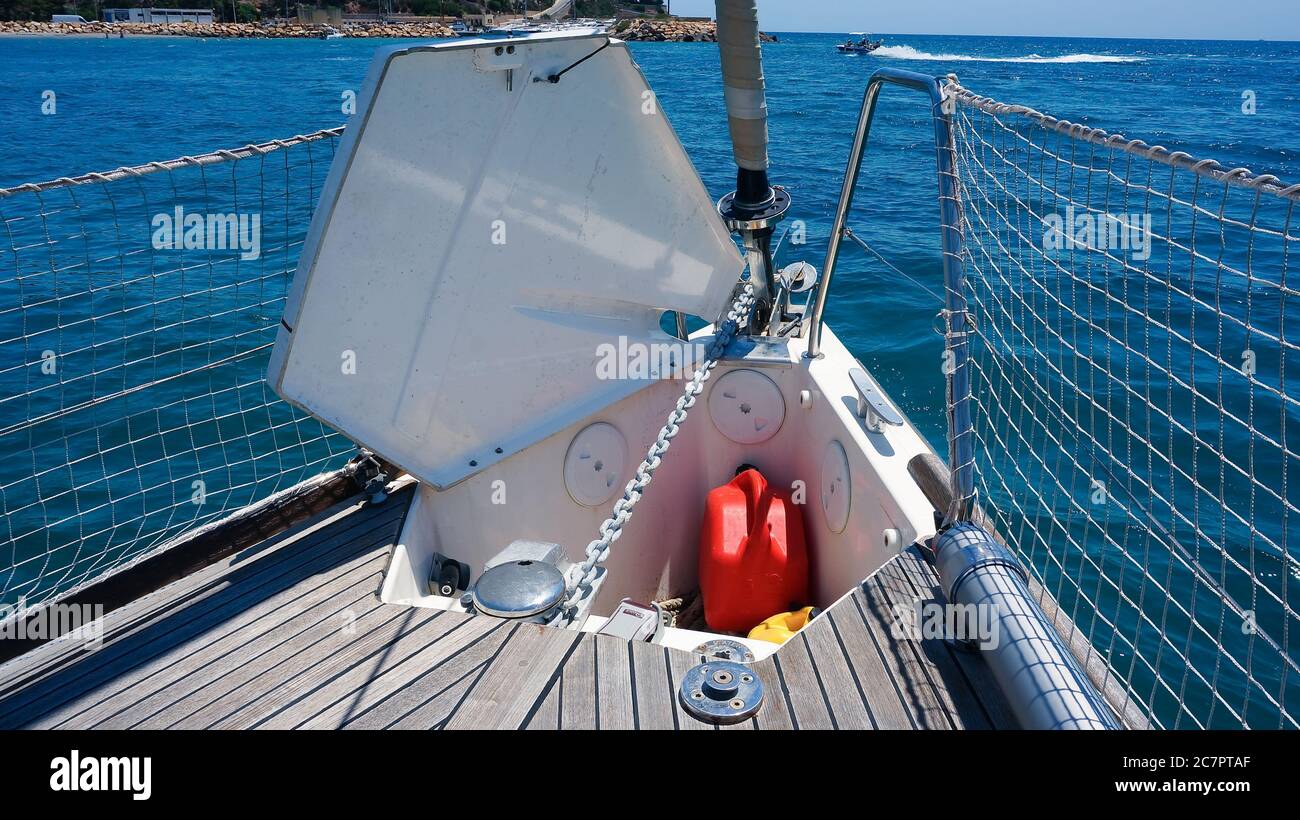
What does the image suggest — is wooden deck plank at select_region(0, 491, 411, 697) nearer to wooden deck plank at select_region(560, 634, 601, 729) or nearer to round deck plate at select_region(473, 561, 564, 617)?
round deck plate at select_region(473, 561, 564, 617)

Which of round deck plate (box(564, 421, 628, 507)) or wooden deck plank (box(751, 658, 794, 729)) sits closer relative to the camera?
wooden deck plank (box(751, 658, 794, 729))

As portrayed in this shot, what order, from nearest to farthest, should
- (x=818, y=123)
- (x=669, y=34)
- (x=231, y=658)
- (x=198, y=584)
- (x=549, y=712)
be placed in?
(x=549, y=712)
(x=231, y=658)
(x=198, y=584)
(x=818, y=123)
(x=669, y=34)

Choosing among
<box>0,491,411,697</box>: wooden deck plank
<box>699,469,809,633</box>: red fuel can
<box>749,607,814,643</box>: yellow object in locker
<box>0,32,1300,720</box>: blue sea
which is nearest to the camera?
<box>0,491,411,697</box>: wooden deck plank

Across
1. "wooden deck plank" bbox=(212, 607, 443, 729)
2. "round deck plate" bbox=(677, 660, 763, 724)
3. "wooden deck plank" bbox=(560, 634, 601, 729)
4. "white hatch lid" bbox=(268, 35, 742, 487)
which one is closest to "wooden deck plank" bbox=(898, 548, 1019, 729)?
"round deck plate" bbox=(677, 660, 763, 724)

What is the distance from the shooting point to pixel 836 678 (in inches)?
77.9

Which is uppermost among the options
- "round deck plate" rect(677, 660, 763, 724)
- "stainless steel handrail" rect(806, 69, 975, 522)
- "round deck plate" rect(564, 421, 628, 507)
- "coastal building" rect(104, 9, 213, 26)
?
"coastal building" rect(104, 9, 213, 26)

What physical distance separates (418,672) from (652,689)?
0.55 meters

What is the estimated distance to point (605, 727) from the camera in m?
1.82

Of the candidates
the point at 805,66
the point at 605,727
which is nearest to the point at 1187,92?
the point at 805,66

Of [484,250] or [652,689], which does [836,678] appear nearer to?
[652,689]

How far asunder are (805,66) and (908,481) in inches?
1745

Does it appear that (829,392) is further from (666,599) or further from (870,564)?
(666,599)

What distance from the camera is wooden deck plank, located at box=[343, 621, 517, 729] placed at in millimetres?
1842

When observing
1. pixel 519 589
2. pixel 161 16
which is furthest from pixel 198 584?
pixel 161 16
